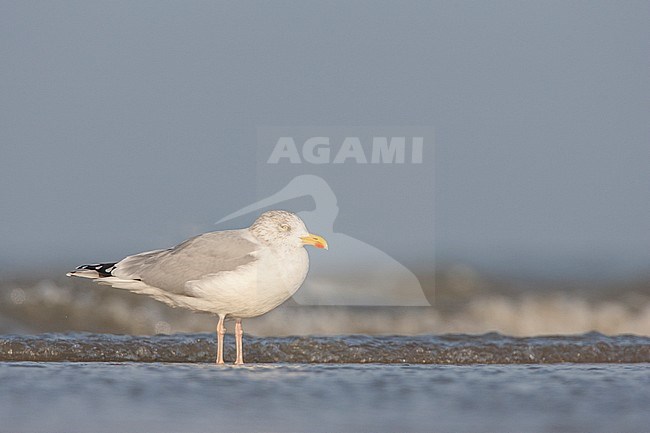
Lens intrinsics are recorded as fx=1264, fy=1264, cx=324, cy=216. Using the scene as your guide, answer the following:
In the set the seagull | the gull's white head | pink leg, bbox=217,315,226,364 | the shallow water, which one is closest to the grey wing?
the seagull

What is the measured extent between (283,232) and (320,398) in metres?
1.64

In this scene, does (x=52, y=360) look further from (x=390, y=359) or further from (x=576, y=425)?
(x=576, y=425)

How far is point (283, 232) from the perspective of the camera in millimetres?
7801

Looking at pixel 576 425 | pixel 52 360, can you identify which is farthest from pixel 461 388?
pixel 52 360

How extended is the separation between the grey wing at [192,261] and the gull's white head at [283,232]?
0.34 ft

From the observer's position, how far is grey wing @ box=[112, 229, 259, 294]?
25.5 ft

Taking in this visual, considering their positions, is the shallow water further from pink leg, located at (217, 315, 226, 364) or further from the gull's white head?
the gull's white head

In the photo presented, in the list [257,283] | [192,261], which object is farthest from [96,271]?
[257,283]

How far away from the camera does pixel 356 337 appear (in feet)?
29.5

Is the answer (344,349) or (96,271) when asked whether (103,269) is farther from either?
(344,349)

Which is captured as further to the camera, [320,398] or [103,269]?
[103,269]

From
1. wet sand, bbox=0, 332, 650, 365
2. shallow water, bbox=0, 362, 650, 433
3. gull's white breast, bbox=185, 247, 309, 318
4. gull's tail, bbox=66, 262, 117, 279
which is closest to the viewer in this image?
shallow water, bbox=0, 362, 650, 433

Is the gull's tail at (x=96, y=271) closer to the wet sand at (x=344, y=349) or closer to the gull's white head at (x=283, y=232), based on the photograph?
the wet sand at (x=344, y=349)

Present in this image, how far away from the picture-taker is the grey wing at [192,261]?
7.78 metres
